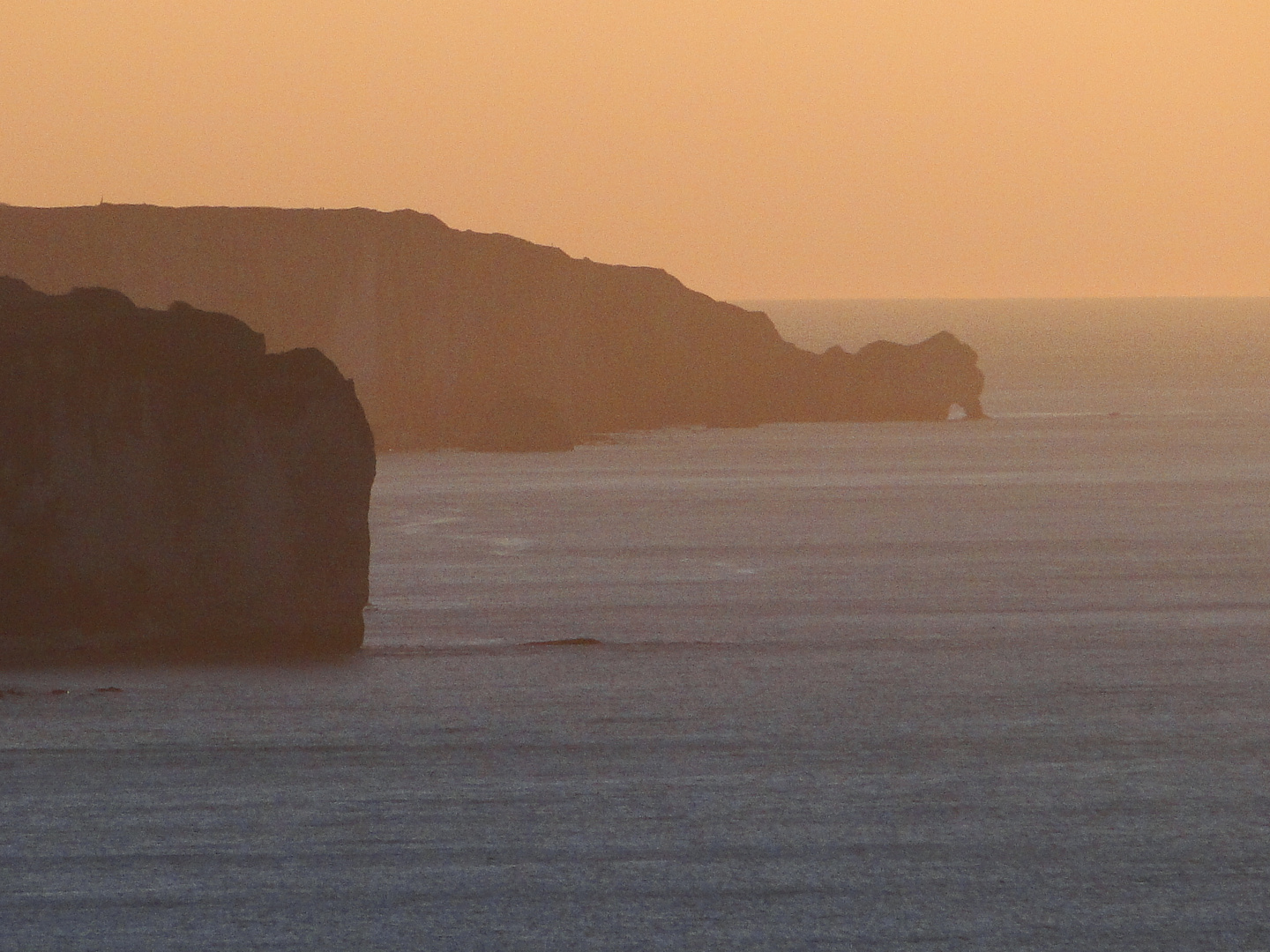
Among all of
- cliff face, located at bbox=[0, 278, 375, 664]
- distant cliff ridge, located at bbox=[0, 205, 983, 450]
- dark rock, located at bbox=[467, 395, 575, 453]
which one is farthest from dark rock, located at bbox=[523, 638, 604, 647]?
distant cliff ridge, located at bbox=[0, 205, 983, 450]

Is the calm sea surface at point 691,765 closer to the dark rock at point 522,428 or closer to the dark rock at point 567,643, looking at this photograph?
the dark rock at point 567,643

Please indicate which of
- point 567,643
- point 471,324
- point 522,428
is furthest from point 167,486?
point 471,324

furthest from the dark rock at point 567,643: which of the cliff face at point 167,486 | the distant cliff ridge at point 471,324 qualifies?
the distant cliff ridge at point 471,324

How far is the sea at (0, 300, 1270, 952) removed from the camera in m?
25.2

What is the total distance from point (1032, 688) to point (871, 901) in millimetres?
16552

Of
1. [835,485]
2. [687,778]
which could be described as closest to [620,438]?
[835,485]

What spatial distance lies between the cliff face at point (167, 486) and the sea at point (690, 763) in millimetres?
1887

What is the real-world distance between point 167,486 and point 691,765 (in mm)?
14115

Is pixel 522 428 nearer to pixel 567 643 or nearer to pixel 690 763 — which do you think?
pixel 567 643

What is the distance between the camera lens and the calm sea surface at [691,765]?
25.2m

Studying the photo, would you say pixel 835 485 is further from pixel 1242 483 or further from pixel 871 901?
pixel 871 901

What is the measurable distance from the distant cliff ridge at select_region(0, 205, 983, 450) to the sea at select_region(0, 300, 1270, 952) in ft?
186

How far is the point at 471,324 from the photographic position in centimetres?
13300

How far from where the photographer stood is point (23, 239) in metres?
116
